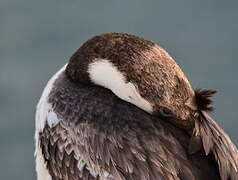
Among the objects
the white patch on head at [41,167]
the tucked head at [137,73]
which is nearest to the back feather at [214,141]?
the tucked head at [137,73]

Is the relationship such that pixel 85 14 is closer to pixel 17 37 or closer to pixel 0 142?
pixel 17 37

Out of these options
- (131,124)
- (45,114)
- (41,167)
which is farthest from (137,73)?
(41,167)

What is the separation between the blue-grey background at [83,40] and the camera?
42.6ft

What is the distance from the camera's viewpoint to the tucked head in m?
6.85

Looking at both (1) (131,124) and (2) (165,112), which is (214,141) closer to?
(2) (165,112)

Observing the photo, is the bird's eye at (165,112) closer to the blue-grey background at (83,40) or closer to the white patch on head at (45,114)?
the white patch on head at (45,114)

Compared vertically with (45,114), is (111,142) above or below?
below

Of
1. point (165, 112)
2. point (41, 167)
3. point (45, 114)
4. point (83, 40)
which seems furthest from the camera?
point (83, 40)

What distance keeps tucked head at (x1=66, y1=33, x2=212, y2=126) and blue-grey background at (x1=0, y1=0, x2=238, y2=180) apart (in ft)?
18.2

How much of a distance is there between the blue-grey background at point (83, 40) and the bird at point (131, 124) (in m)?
5.48

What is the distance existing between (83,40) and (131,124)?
6.68 metres

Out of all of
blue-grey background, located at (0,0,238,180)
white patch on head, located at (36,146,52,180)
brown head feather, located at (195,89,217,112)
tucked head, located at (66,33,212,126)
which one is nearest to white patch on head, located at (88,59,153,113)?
tucked head, located at (66,33,212,126)

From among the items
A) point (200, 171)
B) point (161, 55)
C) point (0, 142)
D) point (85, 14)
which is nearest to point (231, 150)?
point (200, 171)

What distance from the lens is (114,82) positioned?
717cm
